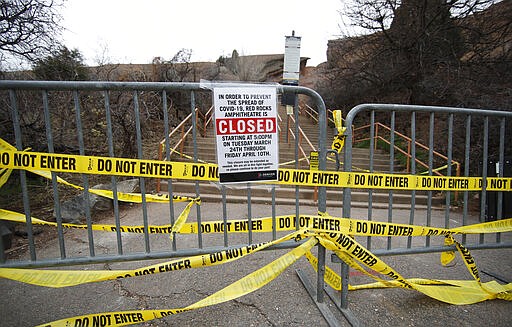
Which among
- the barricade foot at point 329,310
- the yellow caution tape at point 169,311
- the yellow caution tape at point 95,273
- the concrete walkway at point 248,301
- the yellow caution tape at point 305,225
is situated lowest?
the concrete walkway at point 248,301

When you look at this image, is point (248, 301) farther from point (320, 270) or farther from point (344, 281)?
point (344, 281)

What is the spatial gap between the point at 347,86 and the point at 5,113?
1495 cm

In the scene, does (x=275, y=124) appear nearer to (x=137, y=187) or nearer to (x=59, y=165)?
(x=59, y=165)

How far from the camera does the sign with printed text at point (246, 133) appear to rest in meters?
1.84

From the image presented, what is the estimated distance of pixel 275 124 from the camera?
1930 mm

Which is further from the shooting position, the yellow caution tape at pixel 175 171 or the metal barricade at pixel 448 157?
the metal barricade at pixel 448 157

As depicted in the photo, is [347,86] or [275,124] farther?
[347,86]

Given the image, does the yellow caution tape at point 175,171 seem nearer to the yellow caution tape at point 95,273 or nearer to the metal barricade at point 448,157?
the metal barricade at point 448,157

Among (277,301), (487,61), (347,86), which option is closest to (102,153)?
(277,301)

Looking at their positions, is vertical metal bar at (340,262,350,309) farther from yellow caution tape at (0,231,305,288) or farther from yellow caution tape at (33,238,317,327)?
yellow caution tape at (0,231,305,288)

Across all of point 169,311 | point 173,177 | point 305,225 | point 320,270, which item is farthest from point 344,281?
point 173,177

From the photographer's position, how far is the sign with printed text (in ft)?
6.02

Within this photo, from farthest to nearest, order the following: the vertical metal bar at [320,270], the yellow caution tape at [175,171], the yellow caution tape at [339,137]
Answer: the vertical metal bar at [320,270]
the yellow caution tape at [339,137]
the yellow caution tape at [175,171]

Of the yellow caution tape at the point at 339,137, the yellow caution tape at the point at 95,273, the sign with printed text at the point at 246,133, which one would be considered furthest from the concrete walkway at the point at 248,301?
the yellow caution tape at the point at 339,137
